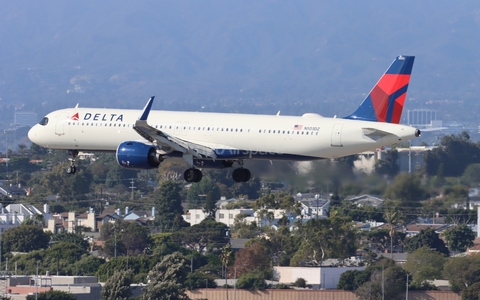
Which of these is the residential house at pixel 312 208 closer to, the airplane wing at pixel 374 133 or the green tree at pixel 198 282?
the green tree at pixel 198 282

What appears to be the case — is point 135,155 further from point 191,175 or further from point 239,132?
point 239,132

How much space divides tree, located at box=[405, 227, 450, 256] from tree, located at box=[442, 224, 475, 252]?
98 centimetres

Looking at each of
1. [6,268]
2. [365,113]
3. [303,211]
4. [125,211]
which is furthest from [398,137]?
[125,211]

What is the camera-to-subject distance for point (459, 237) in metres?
123

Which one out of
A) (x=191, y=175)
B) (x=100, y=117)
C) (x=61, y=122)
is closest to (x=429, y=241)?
(x=191, y=175)

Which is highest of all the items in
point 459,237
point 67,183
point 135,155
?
point 67,183

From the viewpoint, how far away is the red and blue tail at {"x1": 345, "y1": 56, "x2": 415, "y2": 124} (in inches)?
2248

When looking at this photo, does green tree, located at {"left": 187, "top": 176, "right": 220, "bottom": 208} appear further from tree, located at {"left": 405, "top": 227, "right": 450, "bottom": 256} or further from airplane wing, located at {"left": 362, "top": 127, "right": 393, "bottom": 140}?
airplane wing, located at {"left": 362, "top": 127, "right": 393, "bottom": 140}

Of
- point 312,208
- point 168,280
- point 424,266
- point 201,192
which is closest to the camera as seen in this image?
point 168,280

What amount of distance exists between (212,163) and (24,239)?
229ft

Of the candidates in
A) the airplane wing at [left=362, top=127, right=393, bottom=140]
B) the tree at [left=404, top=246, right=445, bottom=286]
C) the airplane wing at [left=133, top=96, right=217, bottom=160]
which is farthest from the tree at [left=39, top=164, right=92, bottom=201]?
the airplane wing at [left=362, top=127, right=393, bottom=140]

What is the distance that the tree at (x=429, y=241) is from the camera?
123m

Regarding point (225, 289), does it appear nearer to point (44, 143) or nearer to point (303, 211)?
point (44, 143)

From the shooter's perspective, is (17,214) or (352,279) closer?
(352,279)
